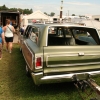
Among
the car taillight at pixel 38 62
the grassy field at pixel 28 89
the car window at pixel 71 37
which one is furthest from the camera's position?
the car window at pixel 71 37

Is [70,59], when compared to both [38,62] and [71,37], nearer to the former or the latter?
[38,62]

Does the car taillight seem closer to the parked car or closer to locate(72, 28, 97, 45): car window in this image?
the parked car

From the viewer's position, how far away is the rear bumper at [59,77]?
3.48 meters

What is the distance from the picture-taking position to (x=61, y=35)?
18.1 ft

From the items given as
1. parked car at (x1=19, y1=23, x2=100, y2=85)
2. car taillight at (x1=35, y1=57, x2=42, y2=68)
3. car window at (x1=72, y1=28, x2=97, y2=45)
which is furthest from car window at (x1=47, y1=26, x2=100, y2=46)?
car taillight at (x1=35, y1=57, x2=42, y2=68)

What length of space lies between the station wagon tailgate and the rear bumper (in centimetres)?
8

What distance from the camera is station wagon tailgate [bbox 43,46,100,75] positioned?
351cm

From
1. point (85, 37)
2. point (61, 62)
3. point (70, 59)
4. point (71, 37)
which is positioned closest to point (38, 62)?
point (61, 62)

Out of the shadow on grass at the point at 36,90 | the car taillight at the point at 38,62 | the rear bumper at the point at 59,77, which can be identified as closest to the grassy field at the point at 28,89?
the shadow on grass at the point at 36,90

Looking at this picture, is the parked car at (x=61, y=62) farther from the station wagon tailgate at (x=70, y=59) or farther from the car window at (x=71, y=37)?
the car window at (x=71, y=37)

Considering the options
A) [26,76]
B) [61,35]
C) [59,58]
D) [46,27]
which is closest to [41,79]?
[59,58]

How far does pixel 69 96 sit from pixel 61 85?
1.94ft

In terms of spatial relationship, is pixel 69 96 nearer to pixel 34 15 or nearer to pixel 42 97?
pixel 42 97

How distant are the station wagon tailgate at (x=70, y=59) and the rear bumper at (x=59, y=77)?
81mm
